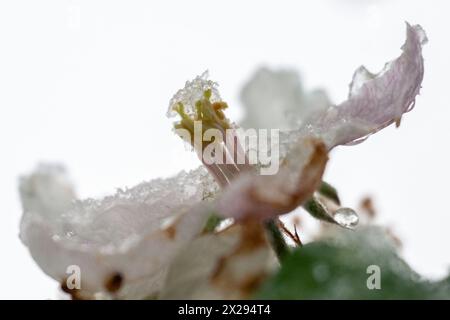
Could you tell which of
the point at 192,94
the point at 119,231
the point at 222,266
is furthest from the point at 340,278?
the point at 192,94

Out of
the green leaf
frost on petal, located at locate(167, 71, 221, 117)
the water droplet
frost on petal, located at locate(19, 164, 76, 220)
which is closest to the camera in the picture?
the green leaf

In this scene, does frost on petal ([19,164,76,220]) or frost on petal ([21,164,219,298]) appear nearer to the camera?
frost on petal ([21,164,219,298])

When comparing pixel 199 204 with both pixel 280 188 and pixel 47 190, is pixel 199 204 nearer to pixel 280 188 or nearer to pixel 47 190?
pixel 280 188

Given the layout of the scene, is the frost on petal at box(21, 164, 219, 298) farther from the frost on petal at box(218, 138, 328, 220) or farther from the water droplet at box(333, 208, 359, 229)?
the water droplet at box(333, 208, 359, 229)

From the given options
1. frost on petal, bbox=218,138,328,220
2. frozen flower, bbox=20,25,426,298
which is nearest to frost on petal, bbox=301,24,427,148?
frozen flower, bbox=20,25,426,298

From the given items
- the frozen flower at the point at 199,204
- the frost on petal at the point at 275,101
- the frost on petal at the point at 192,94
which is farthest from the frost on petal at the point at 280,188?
the frost on petal at the point at 192,94

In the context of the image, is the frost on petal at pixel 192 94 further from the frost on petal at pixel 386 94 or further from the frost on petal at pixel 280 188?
the frost on petal at pixel 280 188
